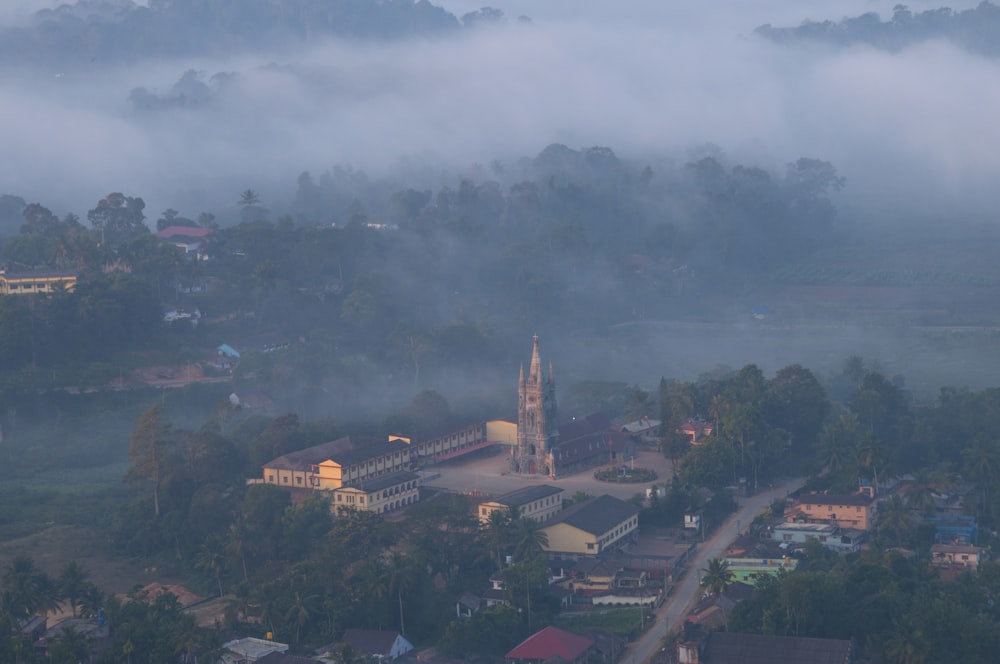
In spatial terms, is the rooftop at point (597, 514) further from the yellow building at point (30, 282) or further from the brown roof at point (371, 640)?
the yellow building at point (30, 282)

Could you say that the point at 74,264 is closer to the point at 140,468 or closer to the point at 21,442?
the point at 21,442

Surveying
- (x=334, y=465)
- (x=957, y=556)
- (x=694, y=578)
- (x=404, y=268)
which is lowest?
(x=694, y=578)

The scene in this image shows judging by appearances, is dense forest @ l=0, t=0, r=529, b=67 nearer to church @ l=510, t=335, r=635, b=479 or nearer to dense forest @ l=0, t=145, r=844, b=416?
dense forest @ l=0, t=145, r=844, b=416

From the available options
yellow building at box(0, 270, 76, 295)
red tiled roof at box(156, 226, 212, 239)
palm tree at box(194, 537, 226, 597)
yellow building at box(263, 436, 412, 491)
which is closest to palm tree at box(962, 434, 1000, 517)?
yellow building at box(263, 436, 412, 491)

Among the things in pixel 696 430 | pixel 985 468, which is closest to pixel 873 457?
pixel 985 468

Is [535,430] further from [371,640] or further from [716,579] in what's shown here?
[371,640]

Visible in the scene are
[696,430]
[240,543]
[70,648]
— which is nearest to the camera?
[70,648]

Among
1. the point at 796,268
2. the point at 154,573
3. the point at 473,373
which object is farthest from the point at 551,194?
the point at 154,573
